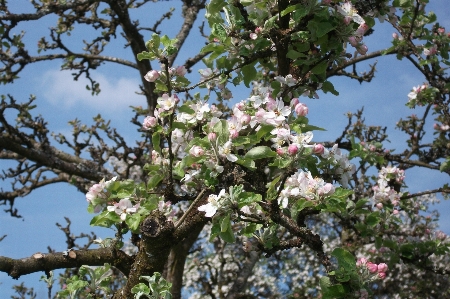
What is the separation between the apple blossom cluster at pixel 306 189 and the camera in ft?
6.81

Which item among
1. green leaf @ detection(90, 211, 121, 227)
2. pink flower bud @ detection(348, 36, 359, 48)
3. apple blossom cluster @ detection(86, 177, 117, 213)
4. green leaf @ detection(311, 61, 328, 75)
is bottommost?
green leaf @ detection(90, 211, 121, 227)

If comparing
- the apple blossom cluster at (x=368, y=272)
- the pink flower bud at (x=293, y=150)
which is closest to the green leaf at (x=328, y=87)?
the pink flower bud at (x=293, y=150)

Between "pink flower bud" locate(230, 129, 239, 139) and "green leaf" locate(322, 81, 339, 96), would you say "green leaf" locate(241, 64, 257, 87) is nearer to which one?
"green leaf" locate(322, 81, 339, 96)

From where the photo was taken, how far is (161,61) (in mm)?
2332

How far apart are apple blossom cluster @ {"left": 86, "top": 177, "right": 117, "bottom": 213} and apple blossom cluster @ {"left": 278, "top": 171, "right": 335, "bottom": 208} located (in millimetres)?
937

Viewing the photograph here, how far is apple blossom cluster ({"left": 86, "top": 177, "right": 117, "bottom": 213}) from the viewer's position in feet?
8.15

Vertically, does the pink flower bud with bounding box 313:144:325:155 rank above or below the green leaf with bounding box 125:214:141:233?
above

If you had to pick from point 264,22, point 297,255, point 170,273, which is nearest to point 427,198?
point 297,255

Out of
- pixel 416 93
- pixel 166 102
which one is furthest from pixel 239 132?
pixel 416 93

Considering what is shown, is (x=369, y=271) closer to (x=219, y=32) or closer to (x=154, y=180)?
(x=154, y=180)

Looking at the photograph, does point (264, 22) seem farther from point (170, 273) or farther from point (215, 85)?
point (170, 273)

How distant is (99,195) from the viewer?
2.51 meters

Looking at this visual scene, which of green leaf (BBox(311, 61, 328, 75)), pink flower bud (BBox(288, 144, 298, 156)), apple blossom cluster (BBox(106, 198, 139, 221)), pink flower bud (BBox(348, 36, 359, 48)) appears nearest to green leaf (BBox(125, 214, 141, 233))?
apple blossom cluster (BBox(106, 198, 139, 221))

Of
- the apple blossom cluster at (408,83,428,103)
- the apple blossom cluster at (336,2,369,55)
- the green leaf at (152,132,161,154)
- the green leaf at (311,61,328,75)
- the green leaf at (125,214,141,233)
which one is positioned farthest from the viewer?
the apple blossom cluster at (408,83,428,103)
